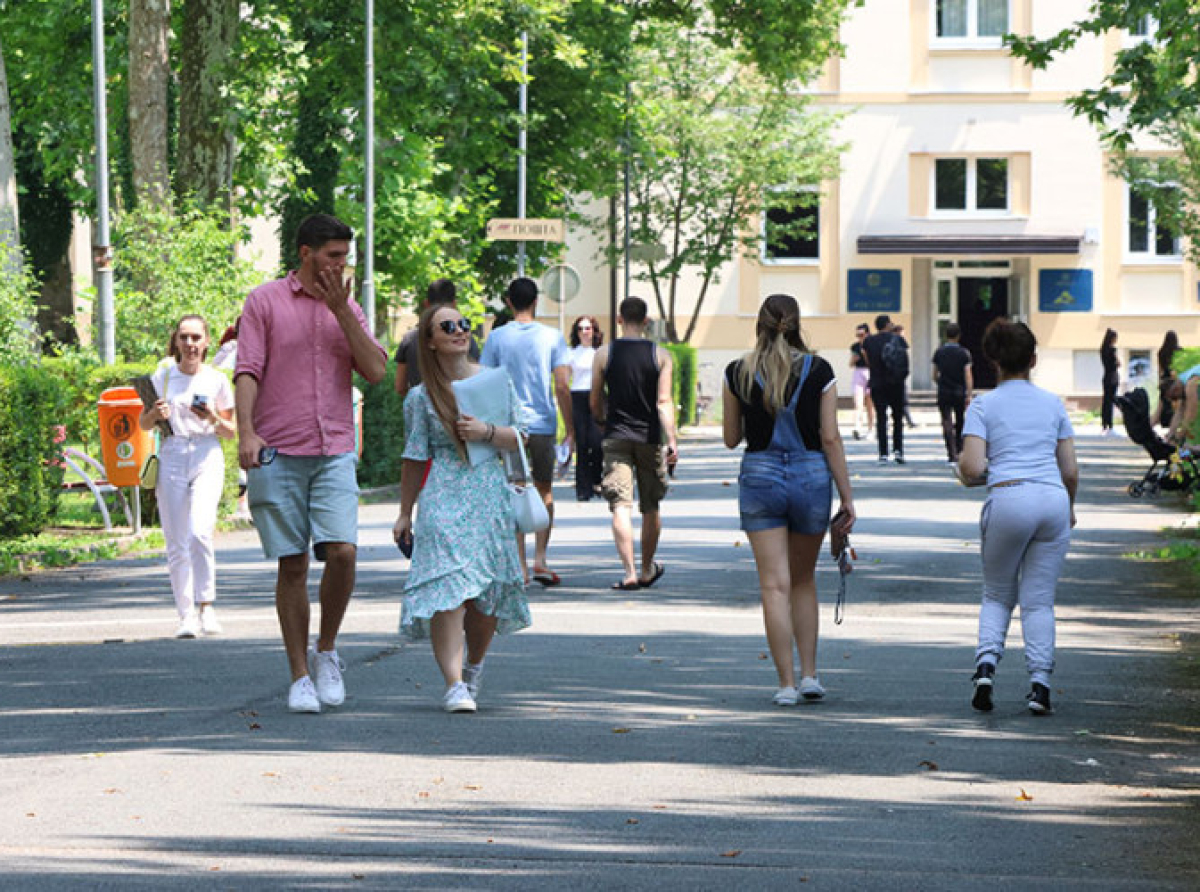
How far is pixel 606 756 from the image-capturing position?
8539 mm

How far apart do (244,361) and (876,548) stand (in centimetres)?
980

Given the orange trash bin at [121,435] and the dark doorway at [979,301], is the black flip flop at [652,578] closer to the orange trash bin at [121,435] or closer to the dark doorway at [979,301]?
the orange trash bin at [121,435]

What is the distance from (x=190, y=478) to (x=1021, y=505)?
16.2 feet

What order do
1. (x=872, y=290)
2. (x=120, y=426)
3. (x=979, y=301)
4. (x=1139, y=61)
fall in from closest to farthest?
(x=120, y=426), (x=1139, y=61), (x=872, y=290), (x=979, y=301)

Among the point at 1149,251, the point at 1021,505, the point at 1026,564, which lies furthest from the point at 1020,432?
the point at 1149,251

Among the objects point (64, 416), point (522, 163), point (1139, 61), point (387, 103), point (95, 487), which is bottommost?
point (95, 487)

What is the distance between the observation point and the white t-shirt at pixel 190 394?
12.6 metres

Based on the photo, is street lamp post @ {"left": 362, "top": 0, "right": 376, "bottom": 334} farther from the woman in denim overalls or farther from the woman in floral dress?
the woman in floral dress

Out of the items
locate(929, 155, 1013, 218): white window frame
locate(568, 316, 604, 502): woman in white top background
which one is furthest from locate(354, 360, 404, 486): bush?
locate(929, 155, 1013, 218): white window frame

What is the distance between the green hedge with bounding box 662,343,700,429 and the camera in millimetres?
44184

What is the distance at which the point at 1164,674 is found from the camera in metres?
11.3

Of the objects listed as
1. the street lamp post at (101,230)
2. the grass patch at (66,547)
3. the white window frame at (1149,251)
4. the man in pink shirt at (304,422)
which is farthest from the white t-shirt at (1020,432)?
the white window frame at (1149,251)

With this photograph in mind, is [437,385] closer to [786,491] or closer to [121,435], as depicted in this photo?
[786,491]

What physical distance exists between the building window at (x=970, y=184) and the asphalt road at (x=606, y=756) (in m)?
43.0
